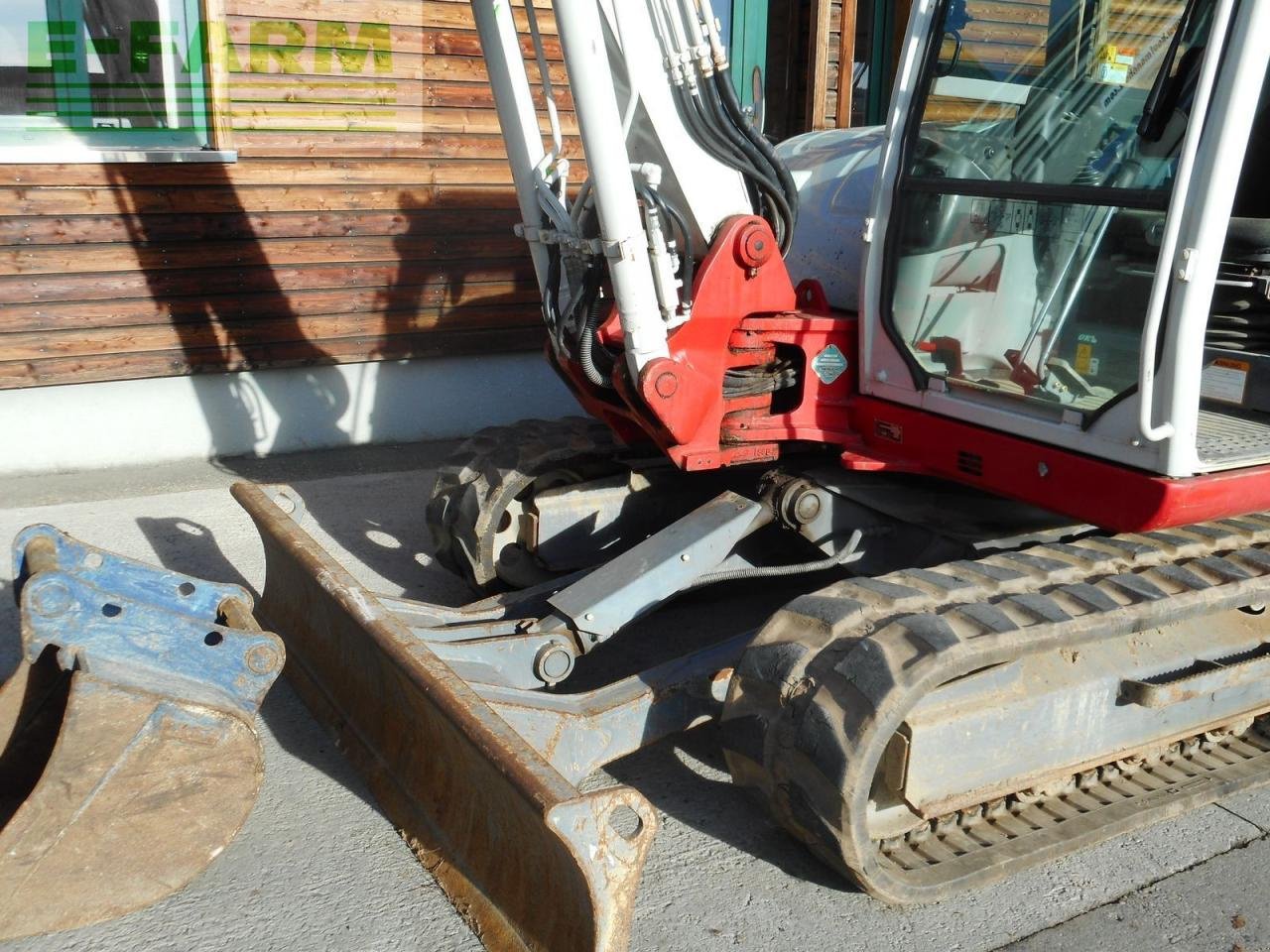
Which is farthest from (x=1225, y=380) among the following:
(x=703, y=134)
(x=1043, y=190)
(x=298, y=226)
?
(x=298, y=226)

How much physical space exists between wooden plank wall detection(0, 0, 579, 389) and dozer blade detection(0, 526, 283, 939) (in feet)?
11.9

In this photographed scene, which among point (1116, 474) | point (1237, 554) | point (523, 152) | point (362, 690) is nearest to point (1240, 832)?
point (1237, 554)

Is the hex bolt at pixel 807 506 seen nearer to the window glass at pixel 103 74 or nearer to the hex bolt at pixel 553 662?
the hex bolt at pixel 553 662

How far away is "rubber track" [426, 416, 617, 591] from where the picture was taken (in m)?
4.37

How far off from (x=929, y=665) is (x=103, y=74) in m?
5.63

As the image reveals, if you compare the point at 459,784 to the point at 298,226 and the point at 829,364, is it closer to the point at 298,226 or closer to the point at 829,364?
the point at 829,364

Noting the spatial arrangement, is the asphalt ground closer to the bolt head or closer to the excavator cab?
the bolt head

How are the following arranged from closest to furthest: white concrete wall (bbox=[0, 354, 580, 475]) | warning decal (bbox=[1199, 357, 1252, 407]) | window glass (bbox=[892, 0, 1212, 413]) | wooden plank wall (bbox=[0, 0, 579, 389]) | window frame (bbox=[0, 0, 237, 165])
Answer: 1. window glass (bbox=[892, 0, 1212, 413])
2. warning decal (bbox=[1199, 357, 1252, 407])
3. window frame (bbox=[0, 0, 237, 165])
4. wooden plank wall (bbox=[0, 0, 579, 389])
5. white concrete wall (bbox=[0, 354, 580, 475])

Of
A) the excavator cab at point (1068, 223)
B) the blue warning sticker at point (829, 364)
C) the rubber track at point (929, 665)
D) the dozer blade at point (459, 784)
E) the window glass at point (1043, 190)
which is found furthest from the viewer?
the blue warning sticker at point (829, 364)

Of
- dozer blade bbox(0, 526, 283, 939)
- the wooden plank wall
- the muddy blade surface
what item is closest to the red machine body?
dozer blade bbox(0, 526, 283, 939)

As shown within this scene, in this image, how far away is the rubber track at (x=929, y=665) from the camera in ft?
9.20

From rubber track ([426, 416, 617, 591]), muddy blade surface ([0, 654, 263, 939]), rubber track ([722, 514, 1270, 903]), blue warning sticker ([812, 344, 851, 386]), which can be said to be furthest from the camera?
rubber track ([426, 416, 617, 591])

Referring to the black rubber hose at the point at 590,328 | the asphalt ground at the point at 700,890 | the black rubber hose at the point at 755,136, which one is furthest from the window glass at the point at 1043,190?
the asphalt ground at the point at 700,890

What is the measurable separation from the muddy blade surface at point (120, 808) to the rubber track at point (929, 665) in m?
1.25
